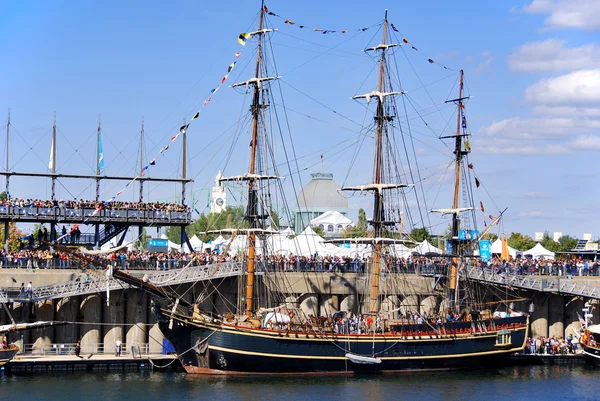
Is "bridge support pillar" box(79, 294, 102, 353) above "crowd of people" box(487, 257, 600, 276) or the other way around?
the other way around

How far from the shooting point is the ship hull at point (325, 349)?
206 ft

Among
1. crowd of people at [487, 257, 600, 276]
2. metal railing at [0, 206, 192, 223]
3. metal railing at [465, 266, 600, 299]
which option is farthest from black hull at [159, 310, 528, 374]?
metal railing at [0, 206, 192, 223]

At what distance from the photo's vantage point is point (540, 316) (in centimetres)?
7388

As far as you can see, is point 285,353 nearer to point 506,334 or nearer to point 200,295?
point 200,295

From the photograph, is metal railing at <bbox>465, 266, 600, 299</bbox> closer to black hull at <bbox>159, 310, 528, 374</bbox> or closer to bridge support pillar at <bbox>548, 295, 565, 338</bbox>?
bridge support pillar at <bbox>548, 295, 565, 338</bbox>

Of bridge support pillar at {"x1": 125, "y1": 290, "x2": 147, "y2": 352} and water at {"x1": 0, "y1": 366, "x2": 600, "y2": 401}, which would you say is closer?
water at {"x1": 0, "y1": 366, "x2": 600, "y2": 401}

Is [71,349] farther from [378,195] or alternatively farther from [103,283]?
[378,195]

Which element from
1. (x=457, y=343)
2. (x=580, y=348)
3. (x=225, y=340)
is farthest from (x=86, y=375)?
(x=580, y=348)

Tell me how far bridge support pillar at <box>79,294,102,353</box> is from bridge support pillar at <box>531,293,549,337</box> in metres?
28.4

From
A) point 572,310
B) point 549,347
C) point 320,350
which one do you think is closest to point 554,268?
point 572,310

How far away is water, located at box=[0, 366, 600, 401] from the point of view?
184ft

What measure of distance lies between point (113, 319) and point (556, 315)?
95.7ft

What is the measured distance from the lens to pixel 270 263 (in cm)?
7144

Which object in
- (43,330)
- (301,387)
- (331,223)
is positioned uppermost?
(331,223)
